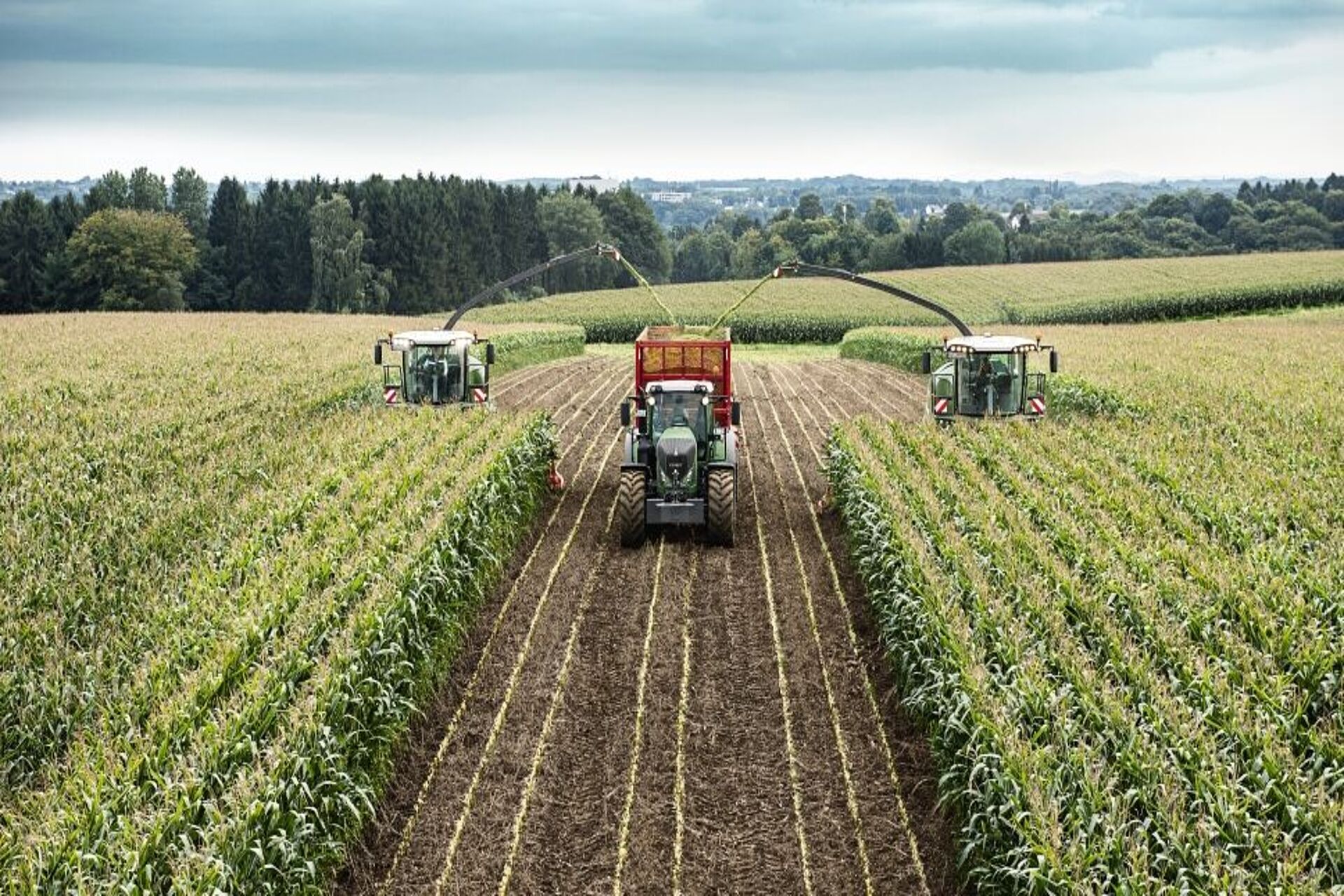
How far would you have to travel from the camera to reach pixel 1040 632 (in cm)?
1170

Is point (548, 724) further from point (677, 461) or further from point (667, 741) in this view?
point (677, 461)

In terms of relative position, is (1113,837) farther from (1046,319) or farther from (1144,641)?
(1046,319)

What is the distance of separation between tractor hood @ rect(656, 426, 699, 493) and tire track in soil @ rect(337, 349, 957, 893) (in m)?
1.01

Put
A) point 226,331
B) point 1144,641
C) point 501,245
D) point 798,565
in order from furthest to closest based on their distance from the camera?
1. point 501,245
2. point 226,331
3. point 798,565
4. point 1144,641

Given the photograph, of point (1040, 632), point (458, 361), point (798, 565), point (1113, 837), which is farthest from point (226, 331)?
point (1113, 837)

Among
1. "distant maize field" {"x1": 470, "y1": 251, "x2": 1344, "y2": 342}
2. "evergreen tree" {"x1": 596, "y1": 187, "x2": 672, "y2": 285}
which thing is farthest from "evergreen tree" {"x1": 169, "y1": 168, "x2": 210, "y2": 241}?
"distant maize field" {"x1": 470, "y1": 251, "x2": 1344, "y2": 342}

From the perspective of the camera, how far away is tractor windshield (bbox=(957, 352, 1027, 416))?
22.9m

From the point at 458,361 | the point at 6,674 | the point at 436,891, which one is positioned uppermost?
the point at 458,361

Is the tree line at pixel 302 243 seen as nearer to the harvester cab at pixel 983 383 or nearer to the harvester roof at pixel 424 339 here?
the harvester roof at pixel 424 339

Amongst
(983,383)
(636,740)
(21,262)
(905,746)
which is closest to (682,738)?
(636,740)

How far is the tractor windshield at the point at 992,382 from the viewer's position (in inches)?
901

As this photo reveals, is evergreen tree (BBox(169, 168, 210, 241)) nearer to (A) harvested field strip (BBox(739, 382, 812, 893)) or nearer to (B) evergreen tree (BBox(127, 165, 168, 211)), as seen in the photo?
(B) evergreen tree (BBox(127, 165, 168, 211))

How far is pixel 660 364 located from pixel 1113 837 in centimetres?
1259

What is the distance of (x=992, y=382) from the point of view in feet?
75.3
